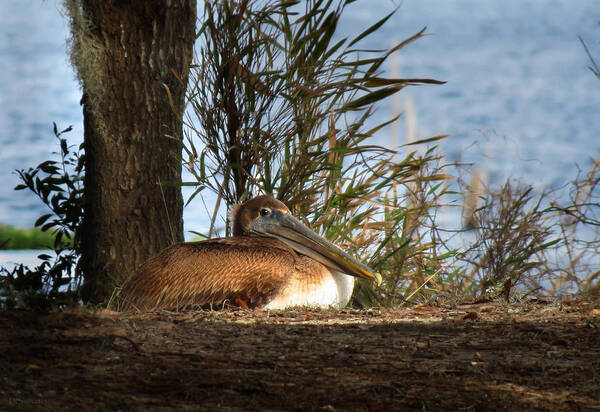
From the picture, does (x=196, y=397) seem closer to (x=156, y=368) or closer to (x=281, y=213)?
(x=156, y=368)

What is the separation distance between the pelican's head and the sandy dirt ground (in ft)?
4.15

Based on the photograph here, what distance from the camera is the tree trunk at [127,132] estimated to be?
253 inches

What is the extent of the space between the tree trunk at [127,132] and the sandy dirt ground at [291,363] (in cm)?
218

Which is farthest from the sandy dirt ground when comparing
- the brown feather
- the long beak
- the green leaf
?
the green leaf

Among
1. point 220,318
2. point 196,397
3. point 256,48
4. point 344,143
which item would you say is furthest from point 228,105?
point 196,397

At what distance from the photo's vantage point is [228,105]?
639 cm

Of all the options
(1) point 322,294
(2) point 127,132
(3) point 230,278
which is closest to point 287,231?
(1) point 322,294

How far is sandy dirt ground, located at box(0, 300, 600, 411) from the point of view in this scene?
275 centimetres

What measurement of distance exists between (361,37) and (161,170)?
2.28 metres

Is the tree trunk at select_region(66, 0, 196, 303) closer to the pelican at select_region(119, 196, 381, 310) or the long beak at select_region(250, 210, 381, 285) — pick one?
the long beak at select_region(250, 210, 381, 285)

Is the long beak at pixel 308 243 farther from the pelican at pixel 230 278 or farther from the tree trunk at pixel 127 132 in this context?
the tree trunk at pixel 127 132

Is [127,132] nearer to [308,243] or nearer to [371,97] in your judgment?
[308,243]

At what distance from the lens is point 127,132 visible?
6496 mm

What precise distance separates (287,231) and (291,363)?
104 inches
